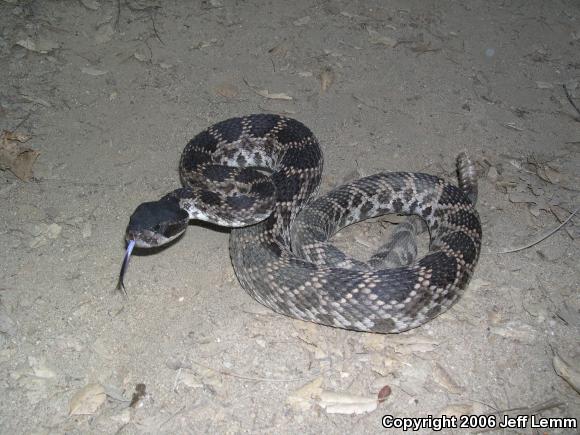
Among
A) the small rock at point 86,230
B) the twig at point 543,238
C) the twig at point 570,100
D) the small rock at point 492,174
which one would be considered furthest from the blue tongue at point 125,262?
the twig at point 570,100

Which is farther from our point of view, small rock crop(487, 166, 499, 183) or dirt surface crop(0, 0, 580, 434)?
small rock crop(487, 166, 499, 183)

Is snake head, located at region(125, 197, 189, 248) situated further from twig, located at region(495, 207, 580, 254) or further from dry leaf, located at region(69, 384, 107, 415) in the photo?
twig, located at region(495, 207, 580, 254)

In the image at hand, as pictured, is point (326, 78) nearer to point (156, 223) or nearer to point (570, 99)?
point (570, 99)

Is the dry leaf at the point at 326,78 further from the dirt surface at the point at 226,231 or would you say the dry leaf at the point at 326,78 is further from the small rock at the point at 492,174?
the small rock at the point at 492,174

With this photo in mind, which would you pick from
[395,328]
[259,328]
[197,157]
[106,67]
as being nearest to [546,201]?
[395,328]

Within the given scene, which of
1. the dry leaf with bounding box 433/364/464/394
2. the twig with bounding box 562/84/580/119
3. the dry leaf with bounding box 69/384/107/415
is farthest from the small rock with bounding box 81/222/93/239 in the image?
the twig with bounding box 562/84/580/119

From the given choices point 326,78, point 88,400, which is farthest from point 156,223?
→ point 326,78

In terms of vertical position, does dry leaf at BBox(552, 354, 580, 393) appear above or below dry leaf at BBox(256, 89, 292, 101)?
below
